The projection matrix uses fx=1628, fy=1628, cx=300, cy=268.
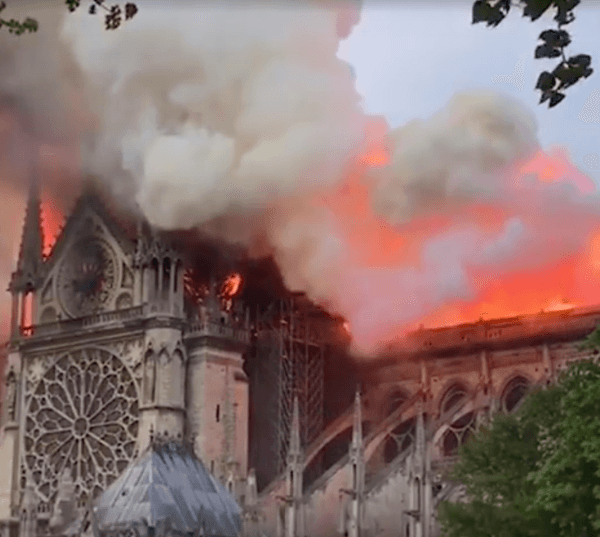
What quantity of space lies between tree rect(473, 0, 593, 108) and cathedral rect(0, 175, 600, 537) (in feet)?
120

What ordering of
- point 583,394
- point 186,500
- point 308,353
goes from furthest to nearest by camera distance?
1. point 308,353
2. point 186,500
3. point 583,394

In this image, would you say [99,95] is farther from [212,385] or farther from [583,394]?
[583,394]

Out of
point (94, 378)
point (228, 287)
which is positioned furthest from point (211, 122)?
point (94, 378)

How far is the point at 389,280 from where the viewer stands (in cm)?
5166

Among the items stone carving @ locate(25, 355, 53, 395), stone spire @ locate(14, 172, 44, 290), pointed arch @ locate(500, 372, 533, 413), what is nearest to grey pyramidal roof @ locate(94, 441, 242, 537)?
pointed arch @ locate(500, 372, 533, 413)

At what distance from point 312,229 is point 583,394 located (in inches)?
1034

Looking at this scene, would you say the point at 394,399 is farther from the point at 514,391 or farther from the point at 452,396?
the point at 514,391

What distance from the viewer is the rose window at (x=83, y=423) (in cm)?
5356

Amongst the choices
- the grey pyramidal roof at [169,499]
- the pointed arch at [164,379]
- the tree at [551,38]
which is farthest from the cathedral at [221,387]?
the tree at [551,38]

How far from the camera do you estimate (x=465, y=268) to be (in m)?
50.8

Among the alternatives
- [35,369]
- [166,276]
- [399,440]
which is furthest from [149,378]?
[399,440]

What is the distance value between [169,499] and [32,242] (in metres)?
16.9

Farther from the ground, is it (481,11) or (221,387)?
(221,387)

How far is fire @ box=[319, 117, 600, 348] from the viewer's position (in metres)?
50.5
